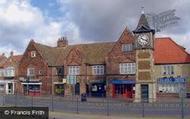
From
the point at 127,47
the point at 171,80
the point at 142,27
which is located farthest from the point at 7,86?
the point at 142,27

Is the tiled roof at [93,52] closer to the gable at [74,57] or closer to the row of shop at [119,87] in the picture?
the gable at [74,57]

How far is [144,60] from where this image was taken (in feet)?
188

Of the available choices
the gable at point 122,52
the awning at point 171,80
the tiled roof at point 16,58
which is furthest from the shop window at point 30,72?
the awning at point 171,80

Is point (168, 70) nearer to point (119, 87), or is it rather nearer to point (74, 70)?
point (119, 87)

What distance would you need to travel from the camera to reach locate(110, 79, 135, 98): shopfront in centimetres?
6429

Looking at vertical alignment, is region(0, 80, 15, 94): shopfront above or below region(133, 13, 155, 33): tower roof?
below

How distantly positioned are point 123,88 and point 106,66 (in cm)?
530

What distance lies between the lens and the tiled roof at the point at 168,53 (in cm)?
6738

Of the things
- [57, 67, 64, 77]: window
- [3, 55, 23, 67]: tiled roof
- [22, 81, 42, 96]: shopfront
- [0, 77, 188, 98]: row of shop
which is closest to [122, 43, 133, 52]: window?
[0, 77, 188, 98]: row of shop

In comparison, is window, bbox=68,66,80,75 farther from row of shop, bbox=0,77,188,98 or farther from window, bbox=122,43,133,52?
window, bbox=122,43,133,52

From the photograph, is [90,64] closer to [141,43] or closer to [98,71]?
[98,71]

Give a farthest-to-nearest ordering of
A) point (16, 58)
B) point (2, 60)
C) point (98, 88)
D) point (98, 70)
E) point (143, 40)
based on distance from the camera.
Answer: point (2, 60) → point (16, 58) → point (98, 70) → point (98, 88) → point (143, 40)

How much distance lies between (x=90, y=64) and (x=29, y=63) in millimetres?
13650

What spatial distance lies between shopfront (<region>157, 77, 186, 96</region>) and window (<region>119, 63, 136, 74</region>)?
227 inches
